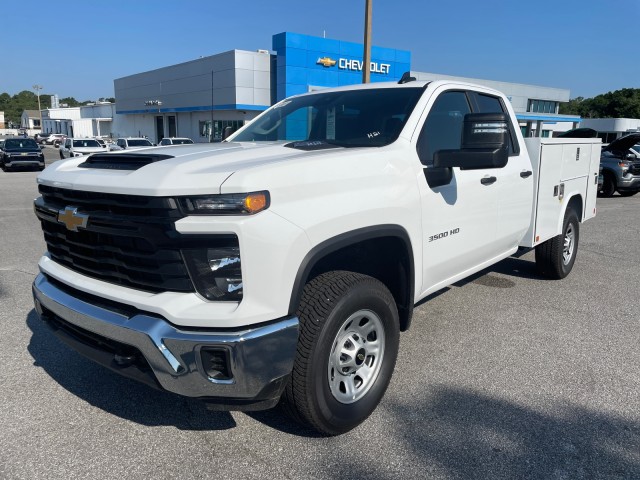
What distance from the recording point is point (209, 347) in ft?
7.52

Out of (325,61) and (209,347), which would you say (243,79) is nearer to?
(325,61)

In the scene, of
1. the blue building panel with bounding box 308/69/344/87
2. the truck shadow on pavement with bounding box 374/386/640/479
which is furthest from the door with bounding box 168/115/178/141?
the truck shadow on pavement with bounding box 374/386/640/479

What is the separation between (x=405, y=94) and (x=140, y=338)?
247 centimetres

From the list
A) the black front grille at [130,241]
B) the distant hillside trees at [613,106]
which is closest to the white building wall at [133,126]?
the black front grille at [130,241]

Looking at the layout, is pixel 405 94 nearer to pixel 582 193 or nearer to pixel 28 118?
pixel 582 193

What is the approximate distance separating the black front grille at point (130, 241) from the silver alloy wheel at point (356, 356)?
0.92 metres

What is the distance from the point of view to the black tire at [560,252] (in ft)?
19.1

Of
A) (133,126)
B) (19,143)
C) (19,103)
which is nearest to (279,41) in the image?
(19,143)

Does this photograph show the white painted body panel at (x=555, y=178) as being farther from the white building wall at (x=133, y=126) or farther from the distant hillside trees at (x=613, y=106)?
the distant hillside trees at (x=613, y=106)

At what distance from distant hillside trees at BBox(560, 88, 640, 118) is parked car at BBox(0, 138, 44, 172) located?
91588 mm

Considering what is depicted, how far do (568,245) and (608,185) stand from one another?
12235 mm

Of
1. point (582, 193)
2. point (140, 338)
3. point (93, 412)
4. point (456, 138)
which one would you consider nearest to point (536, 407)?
point (456, 138)

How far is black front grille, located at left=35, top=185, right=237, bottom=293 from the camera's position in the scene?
2.33m

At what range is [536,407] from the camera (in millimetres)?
3293
